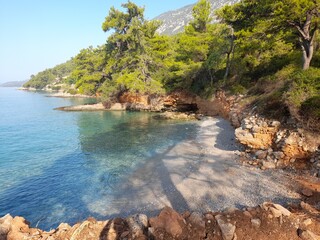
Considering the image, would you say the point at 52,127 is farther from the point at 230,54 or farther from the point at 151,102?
the point at 230,54

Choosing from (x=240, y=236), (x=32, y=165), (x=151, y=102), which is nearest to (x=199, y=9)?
(x=151, y=102)

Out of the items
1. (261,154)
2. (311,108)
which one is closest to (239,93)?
(311,108)

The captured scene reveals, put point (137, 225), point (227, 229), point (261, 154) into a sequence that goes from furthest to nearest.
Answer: point (261, 154)
point (137, 225)
point (227, 229)

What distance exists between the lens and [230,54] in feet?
94.6

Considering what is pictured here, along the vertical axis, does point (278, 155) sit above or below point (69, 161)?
above

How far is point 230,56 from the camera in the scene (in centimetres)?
2870

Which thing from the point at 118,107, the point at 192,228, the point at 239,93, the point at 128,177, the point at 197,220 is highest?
the point at 239,93

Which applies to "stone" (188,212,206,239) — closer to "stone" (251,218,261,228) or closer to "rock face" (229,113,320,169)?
"stone" (251,218,261,228)

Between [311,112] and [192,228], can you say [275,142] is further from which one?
[192,228]

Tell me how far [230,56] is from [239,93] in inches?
321

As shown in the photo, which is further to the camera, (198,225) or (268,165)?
(268,165)

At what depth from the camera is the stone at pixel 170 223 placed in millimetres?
5953

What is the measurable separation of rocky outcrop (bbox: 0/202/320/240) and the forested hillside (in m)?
7.13

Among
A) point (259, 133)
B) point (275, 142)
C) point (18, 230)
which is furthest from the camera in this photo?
point (259, 133)
